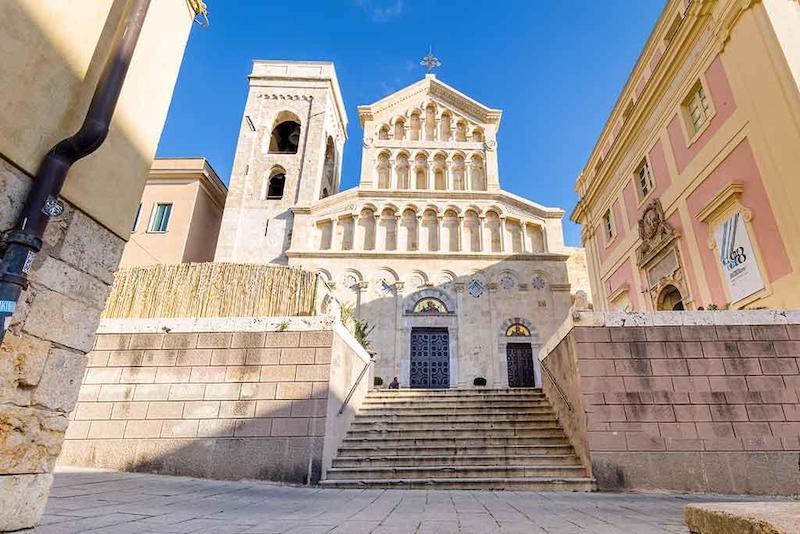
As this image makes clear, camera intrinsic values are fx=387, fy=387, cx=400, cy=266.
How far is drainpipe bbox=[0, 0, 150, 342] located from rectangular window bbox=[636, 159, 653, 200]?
14529 millimetres

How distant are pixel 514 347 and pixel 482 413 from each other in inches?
357

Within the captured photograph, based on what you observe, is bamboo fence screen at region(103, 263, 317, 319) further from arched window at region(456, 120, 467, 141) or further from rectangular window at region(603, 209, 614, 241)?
arched window at region(456, 120, 467, 141)

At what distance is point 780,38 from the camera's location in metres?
8.12

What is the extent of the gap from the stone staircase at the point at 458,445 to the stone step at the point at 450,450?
18 millimetres

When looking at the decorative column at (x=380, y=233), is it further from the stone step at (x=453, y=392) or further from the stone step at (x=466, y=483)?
the stone step at (x=466, y=483)

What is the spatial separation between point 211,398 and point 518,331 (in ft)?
46.4

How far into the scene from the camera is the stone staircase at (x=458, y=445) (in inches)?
255

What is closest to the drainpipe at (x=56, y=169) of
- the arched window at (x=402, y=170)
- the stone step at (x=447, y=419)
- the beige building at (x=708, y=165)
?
the stone step at (x=447, y=419)

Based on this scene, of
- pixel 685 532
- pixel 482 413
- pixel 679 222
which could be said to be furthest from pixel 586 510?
pixel 679 222

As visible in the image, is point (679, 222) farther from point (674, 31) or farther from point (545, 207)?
point (545, 207)

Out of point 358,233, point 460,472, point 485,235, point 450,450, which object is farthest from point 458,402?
point 358,233

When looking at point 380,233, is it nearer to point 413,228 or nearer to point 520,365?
point 413,228

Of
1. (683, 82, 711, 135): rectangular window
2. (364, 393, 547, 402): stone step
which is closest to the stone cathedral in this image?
(364, 393, 547, 402): stone step

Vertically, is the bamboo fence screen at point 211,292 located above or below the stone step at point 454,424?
above
